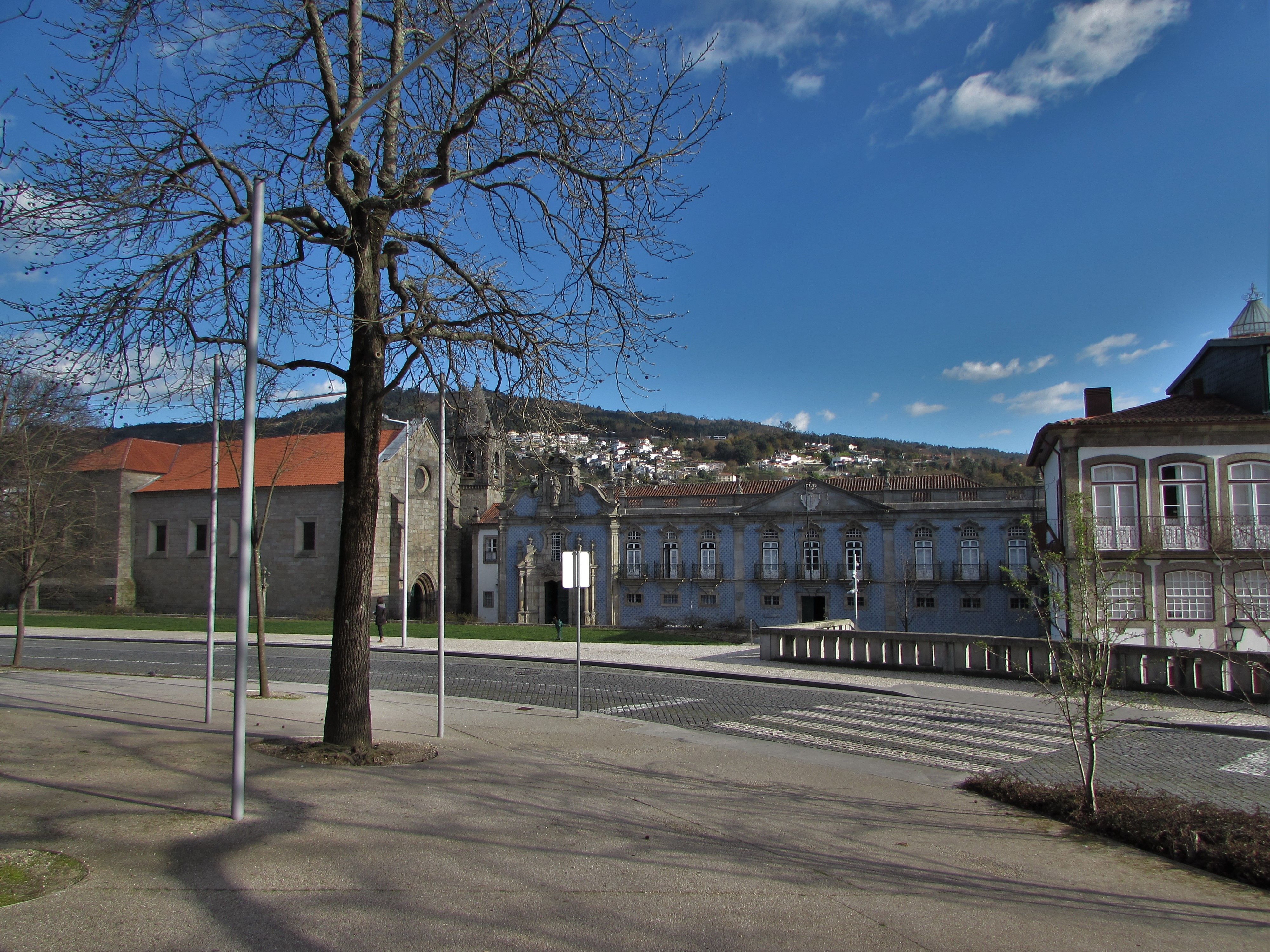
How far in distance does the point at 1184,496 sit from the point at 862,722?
20073 mm

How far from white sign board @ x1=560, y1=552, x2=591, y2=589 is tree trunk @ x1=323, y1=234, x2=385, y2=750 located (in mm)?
3936

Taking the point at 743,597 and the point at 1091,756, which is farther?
the point at 743,597

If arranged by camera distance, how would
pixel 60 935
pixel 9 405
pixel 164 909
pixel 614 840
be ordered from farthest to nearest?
pixel 9 405 < pixel 614 840 < pixel 164 909 < pixel 60 935

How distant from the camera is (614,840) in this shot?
6.13 m

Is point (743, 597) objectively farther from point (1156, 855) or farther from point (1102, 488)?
point (1156, 855)

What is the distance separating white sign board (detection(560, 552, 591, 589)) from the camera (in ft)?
41.0

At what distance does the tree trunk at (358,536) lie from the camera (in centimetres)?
884

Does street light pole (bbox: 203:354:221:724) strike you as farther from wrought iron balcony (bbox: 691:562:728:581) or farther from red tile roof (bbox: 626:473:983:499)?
red tile roof (bbox: 626:473:983:499)

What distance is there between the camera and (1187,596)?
26.2 meters

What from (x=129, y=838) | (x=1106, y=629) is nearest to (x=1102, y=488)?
(x=1106, y=629)

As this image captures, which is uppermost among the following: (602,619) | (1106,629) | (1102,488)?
(1102,488)

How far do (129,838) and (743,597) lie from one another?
42.3m

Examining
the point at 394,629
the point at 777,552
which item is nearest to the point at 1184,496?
the point at 777,552

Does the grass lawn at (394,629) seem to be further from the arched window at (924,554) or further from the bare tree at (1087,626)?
the bare tree at (1087,626)
